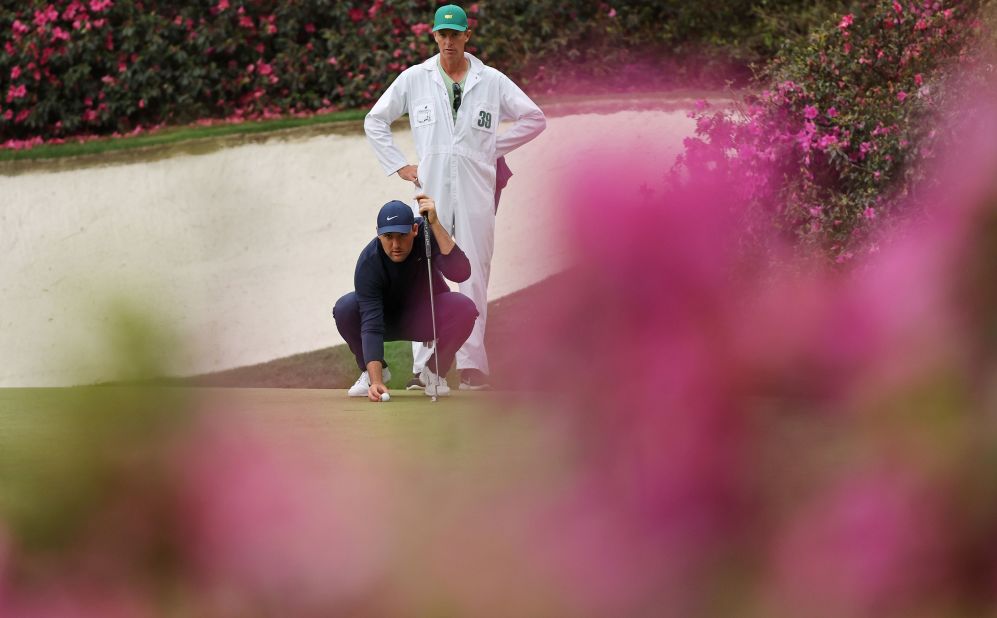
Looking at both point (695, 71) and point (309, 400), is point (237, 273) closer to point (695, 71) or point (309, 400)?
point (309, 400)

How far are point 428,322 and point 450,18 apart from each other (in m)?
1.40

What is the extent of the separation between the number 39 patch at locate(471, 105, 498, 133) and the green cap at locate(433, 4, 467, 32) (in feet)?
1.19

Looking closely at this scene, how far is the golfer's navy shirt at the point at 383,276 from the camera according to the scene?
5758 mm

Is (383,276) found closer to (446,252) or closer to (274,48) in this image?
(446,252)

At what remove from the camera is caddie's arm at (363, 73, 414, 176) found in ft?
22.8

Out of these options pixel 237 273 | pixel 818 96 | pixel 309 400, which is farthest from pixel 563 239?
pixel 818 96

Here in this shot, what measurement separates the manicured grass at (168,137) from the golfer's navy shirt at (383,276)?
611 centimetres

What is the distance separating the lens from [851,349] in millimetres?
607

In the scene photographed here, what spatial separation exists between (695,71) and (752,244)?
1165 centimetres

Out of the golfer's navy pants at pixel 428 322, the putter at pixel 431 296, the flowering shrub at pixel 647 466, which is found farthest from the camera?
the golfer's navy pants at pixel 428 322

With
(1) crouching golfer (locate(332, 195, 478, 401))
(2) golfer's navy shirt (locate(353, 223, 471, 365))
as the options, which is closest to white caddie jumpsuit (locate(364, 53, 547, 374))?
(1) crouching golfer (locate(332, 195, 478, 401))

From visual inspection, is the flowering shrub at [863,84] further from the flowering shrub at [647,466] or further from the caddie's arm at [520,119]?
the flowering shrub at [647,466]

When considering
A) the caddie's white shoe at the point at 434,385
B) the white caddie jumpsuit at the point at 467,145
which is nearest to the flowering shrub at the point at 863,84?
the white caddie jumpsuit at the point at 467,145

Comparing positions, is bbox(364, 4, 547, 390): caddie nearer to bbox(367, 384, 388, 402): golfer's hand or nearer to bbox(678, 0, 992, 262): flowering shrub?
bbox(678, 0, 992, 262): flowering shrub
